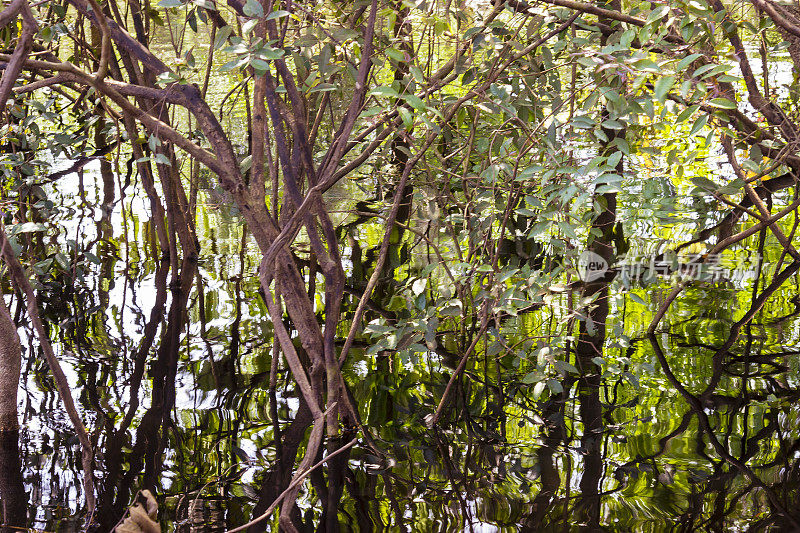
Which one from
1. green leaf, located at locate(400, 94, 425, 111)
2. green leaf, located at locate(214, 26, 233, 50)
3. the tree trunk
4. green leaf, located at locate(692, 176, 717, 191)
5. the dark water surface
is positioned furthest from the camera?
green leaf, located at locate(692, 176, 717, 191)

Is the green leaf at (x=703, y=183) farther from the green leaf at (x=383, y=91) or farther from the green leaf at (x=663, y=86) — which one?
the green leaf at (x=383, y=91)

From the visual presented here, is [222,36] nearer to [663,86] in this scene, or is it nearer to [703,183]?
[663,86]

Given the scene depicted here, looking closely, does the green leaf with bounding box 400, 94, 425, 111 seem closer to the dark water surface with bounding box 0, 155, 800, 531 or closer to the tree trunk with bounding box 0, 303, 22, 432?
the dark water surface with bounding box 0, 155, 800, 531

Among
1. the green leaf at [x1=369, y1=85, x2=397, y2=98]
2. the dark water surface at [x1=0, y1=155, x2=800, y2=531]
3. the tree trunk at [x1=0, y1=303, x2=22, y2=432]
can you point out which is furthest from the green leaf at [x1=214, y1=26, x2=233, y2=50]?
the dark water surface at [x1=0, y1=155, x2=800, y2=531]

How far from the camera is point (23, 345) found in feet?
10.9

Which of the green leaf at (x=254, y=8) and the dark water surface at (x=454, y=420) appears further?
the dark water surface at (x=454, y=420)

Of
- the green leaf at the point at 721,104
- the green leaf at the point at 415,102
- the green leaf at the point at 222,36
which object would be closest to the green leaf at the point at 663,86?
the green leaf at the point at 721,104

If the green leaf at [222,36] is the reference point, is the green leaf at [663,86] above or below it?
below

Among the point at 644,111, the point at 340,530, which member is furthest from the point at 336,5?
the point at 340,530

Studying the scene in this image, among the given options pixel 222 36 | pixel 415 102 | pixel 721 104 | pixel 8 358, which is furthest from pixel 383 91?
pixel 8 358

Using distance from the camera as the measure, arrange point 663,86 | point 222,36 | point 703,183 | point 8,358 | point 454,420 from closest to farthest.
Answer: point 663,86 < point 222,36 < point 8,358 < point 703,183 < point 454,420

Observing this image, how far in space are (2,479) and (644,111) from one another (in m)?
2.11

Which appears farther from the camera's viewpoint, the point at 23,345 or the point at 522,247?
the point at 522,247

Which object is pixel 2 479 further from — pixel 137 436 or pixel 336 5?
pixel 336 5
